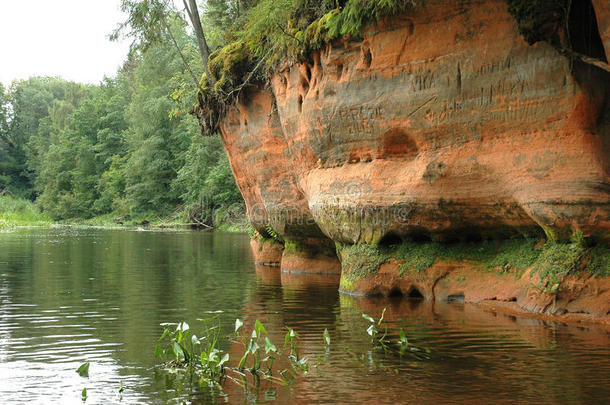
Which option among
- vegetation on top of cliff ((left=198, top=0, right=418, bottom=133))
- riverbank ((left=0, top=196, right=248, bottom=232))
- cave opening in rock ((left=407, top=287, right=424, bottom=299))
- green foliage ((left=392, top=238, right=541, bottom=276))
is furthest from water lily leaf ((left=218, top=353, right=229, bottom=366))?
riverbank ((left=0, top=196, right=248, bottom=232))

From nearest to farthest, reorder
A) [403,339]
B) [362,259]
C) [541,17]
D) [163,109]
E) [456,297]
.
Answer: [403,339]
[541,17]
[456,297]
[362,259]
[163,109]

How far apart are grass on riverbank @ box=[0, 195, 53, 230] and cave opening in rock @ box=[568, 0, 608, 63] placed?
164ft

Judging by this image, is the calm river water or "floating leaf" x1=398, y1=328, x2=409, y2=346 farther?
"floating leaf" x1=398, y1=328, x2=409, y2=346

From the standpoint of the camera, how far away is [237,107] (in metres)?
22.7

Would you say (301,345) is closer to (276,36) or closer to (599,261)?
(599,261)

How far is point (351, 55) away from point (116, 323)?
780 centimetres

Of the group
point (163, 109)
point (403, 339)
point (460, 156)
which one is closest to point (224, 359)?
point (403, 339)

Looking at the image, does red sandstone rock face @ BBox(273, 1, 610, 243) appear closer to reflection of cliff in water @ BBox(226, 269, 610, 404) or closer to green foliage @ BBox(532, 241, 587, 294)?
green foliage @ BBox(532, 241, 587, 294)

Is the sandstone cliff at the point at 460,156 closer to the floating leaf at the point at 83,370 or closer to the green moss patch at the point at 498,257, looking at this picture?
the green moss patch at the point at 498,257

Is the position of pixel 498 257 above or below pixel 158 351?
above

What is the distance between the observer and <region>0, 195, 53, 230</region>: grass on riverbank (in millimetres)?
58784

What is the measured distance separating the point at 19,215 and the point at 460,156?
195 feet

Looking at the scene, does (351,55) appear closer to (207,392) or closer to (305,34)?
(305,34)

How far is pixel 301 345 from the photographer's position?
10.3 m
